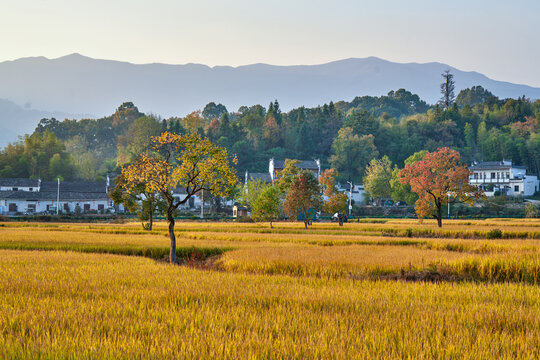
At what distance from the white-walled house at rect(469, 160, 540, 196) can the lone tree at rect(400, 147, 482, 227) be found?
58.5 metres

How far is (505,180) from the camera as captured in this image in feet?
331

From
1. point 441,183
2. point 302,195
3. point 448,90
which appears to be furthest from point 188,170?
point 448,90

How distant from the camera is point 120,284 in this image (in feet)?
37.9

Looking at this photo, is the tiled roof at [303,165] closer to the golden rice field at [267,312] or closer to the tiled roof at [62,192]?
the tiled roof at [62,192]

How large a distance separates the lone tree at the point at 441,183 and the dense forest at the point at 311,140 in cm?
6607

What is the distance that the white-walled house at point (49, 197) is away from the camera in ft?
254

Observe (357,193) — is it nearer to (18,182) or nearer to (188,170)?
(18,182)

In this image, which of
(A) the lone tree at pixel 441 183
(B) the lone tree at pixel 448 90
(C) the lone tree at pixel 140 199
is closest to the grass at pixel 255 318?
(C) the lone tree at pixel 140 199

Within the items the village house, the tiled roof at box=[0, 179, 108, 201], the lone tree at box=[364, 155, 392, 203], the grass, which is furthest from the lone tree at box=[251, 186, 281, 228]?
the village house

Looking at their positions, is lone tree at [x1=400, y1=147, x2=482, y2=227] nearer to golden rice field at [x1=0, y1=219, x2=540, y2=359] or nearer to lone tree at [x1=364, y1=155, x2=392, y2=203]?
golden rice field at [x1=0, y1=219, x2=540, y2=359]

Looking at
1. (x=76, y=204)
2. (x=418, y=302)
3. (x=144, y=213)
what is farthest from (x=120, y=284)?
(x=76, y=204)

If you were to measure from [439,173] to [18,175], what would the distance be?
86.6 m

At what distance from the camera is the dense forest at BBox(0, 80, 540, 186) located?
102 meters

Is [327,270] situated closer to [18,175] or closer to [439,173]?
[439,173]
